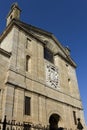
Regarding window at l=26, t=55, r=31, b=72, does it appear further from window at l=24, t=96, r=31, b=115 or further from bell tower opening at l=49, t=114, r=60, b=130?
bell tower opening at l=49, t=114, r=60, b=130

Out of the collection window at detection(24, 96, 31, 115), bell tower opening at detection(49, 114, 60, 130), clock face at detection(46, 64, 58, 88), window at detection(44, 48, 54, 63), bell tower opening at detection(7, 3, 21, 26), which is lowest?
bell tower opening at detection(49, 114, 60, 130)

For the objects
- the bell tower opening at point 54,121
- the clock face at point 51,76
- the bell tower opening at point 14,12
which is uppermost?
the bell tower opening at point 14,12

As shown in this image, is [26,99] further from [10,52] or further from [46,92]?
[10,52]

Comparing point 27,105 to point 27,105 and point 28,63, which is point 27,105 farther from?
point 28,63

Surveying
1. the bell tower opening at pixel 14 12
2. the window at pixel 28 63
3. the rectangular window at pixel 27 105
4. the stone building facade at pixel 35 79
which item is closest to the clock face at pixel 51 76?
the stone building facade at pixel 35 79

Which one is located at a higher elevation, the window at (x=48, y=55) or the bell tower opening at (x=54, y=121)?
the window at (x=48, y=55)

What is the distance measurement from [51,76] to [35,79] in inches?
119

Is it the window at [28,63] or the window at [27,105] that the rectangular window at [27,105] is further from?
the window at [28,63]

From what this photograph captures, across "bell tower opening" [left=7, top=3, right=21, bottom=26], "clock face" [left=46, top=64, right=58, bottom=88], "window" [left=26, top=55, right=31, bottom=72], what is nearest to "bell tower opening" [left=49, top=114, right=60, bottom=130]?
"clock face" [left=46, top=64, right=58, bottom=88]

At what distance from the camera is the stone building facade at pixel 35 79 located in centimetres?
1348

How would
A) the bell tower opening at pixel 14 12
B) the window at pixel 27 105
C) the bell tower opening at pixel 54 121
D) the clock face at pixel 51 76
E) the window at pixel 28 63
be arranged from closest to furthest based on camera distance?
the window at pixel 27 105 < the window at pixel 28 63 < the bell tower opening at pixel 54 121 < the clock face at pixel 51 76 < the bell tower opening at pixel 14 12

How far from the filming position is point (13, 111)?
12586mm

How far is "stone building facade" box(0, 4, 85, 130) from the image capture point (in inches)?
531

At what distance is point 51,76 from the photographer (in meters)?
18.8
